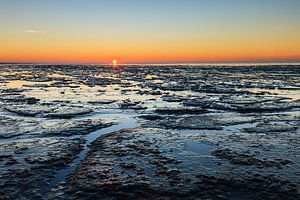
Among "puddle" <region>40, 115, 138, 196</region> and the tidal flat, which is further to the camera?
"puddle" <region>40, 115, 138, 196</region>

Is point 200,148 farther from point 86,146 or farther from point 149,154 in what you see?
point 86,146

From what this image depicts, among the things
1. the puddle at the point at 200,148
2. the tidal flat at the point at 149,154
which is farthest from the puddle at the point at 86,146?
the puddle at the point at 200,148

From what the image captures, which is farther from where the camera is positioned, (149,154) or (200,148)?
(200,148)

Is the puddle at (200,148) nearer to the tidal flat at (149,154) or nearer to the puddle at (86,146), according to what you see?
the tidal flat at (149,154)

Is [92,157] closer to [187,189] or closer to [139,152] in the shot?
[139,152]


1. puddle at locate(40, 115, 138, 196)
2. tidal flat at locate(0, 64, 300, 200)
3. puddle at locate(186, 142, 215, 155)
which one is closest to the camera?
tidal flat at locate(0, 64, 300, 200)

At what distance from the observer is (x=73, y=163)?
902 cm

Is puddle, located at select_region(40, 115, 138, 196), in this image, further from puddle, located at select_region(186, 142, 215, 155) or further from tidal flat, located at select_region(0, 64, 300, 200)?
puddle, located at select_region(186, 142, 215, 155)

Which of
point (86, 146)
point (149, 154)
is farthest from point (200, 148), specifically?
point (86, 146)

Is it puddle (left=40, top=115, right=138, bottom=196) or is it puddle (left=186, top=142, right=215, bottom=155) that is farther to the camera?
puddle (left=186, top=142, right=215, bottom=155)

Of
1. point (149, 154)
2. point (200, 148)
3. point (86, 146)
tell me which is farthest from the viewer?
point (86, 146)

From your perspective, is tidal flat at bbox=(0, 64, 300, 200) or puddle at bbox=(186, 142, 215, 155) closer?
tidal flat at bbox=(0, 64, 300, 200)

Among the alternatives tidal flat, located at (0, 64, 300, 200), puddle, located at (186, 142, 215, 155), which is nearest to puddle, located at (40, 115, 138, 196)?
tidal flat, located at (0, 64, 300, 200)

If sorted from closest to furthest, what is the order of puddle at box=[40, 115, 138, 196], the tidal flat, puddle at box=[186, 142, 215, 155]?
1. the tidal flat
2. puddle at box=[40, 115, 138, 196]
3. puddle at box=[186, 142, 215, 155]
